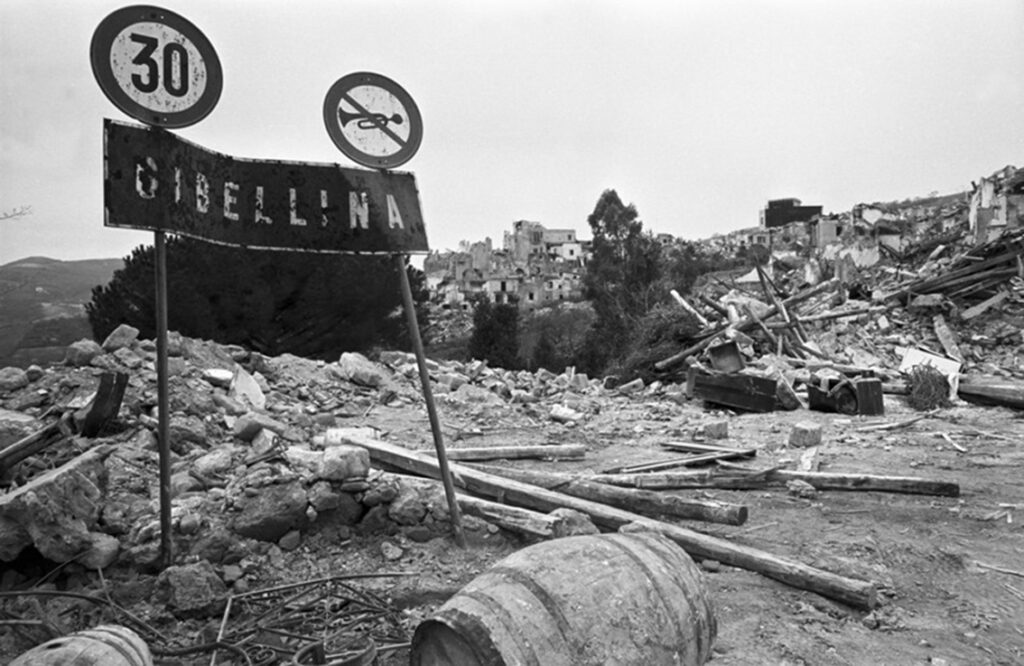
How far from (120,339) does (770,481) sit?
26.7 ft

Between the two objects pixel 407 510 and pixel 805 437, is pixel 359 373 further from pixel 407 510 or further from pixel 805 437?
pixel 805 437

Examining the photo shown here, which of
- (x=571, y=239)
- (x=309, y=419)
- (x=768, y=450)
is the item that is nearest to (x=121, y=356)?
(x=309, y=419)

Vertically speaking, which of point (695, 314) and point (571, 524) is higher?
point (695, 314)

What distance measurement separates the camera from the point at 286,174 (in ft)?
13.5

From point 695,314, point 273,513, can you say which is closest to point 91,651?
point 273,513

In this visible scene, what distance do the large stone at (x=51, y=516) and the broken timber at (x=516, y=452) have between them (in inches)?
145

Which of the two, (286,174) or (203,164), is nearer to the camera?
(203,164)

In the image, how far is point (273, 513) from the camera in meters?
4.31

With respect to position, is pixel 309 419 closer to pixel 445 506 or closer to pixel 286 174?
pixel 445 506

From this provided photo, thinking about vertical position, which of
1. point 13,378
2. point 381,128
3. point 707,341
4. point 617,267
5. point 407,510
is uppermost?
point 617,267

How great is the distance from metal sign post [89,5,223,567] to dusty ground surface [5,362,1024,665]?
1195mm

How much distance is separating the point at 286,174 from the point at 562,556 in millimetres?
2981

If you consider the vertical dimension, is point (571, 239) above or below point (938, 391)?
above

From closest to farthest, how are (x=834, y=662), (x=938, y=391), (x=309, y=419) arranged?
(x=834, y=662) → (x=309, y=419) → (x=938, y=391)
